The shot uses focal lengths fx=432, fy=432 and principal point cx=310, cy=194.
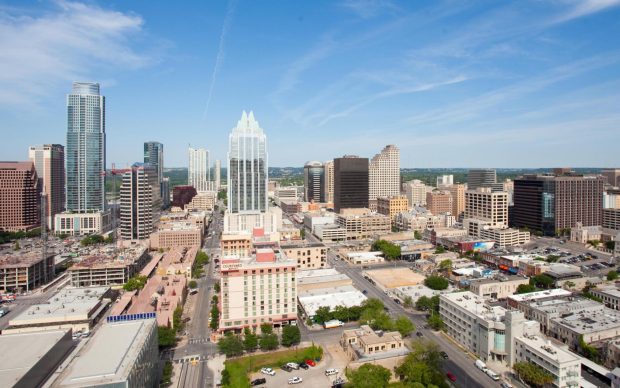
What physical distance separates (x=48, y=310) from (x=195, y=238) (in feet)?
116

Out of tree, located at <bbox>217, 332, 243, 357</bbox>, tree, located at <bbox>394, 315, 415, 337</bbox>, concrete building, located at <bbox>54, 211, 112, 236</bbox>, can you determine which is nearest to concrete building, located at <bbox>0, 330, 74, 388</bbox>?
tree, located at <bbox>217, 332, 243, 357</bbox>

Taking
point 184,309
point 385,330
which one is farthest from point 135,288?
point 385,330

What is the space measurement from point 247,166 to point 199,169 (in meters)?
102

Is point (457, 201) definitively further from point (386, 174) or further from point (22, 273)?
point (22, 273)

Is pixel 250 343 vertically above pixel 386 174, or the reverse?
pixel 386 174

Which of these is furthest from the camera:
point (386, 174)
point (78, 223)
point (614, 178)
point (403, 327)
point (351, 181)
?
point (614, 178)

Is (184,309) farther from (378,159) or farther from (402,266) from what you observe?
(378,159)

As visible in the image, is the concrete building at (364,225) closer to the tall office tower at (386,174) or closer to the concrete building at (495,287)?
the tall office tower at (386,174)

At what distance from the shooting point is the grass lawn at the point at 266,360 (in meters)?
26.4

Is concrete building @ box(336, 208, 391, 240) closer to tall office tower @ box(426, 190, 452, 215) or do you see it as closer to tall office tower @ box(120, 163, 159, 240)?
tall office tower @ box(426, 190, 452, 215)

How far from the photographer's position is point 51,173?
3664 inches

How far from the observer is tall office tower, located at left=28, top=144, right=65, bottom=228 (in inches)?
3615

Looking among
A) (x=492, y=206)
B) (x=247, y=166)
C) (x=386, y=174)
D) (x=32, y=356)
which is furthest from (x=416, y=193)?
(x=32, y=356)

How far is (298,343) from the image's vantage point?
31828 mm
